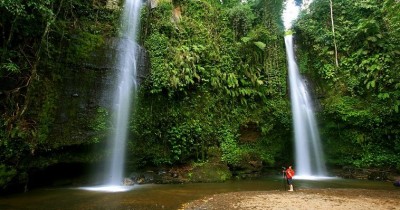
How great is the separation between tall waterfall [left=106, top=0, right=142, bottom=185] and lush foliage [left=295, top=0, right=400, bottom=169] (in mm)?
10101

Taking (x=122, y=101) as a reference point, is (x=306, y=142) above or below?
below

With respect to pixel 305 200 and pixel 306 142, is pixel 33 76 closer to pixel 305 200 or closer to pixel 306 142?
pixel 305 200

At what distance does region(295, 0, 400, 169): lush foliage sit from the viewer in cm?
1464

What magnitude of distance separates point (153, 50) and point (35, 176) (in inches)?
283

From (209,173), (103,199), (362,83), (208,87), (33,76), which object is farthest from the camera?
(362,83)

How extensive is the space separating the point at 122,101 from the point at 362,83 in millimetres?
12179

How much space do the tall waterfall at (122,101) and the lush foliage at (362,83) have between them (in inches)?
398

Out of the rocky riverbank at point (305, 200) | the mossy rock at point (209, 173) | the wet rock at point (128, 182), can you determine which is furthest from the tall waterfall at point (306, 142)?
the wet rock at point (128, 182)

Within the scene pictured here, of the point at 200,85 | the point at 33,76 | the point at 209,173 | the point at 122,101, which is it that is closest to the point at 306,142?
the point at 209,173

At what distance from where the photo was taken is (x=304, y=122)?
16188mm

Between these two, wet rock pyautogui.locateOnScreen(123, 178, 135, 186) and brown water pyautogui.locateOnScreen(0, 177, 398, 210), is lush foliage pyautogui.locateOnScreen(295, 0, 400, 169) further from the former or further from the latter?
wet rock pyautogui.locateOnScreen(123, 178, 135, 186)

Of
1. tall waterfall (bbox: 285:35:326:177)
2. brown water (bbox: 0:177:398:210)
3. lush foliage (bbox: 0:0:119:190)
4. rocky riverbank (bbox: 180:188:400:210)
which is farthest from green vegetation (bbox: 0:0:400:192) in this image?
rocky riverbank (bbox: 180:188:400:210)

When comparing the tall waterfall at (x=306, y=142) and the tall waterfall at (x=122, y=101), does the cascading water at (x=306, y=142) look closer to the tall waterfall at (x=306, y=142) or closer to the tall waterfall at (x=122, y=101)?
the tall waterfall at (x=306, y=142)

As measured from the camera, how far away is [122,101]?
41.5ft
